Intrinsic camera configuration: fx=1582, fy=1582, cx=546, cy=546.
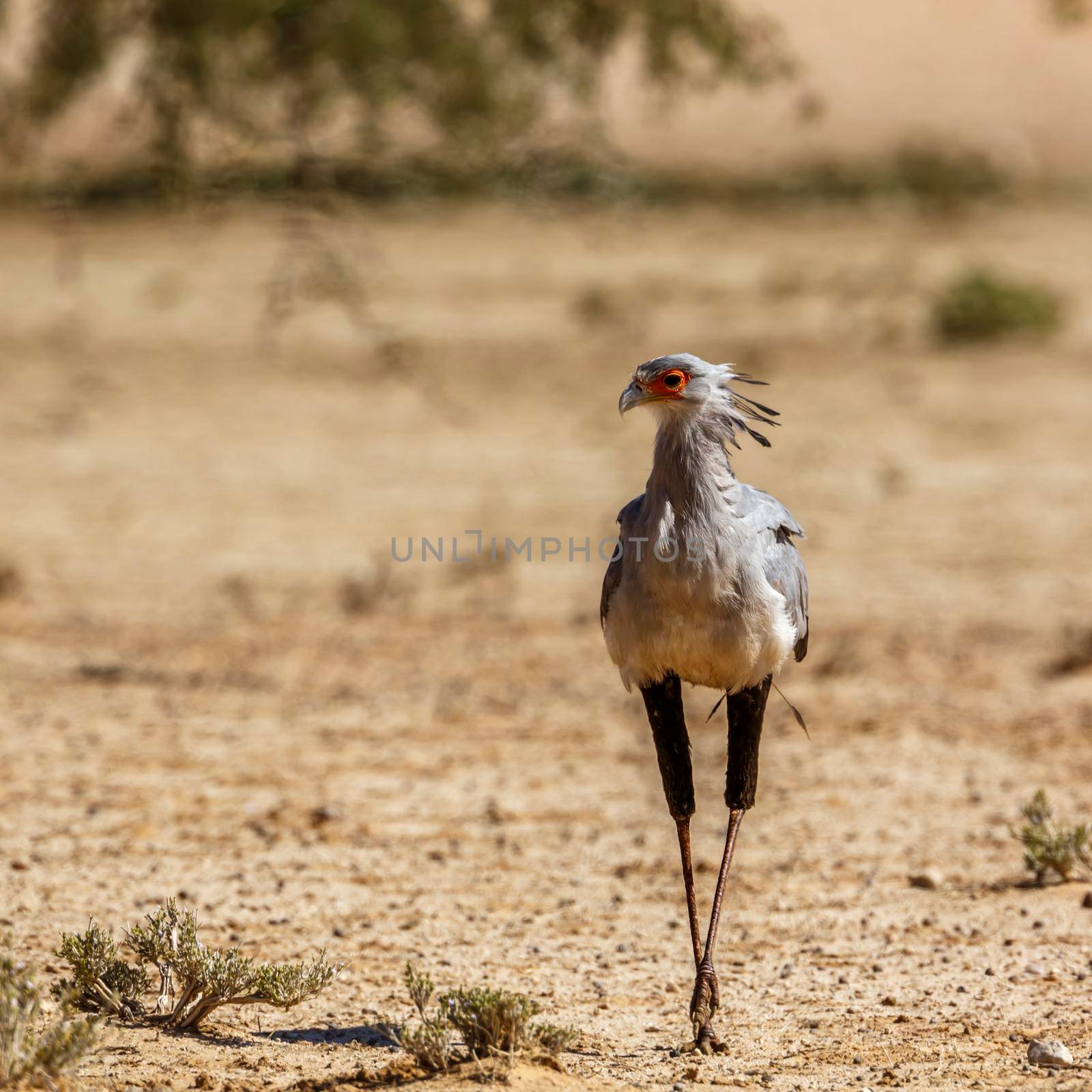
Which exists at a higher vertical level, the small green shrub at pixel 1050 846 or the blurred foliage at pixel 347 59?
the blurred foliage at pixel 347 59

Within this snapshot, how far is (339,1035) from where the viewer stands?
4.13 meters

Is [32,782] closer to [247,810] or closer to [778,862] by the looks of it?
[247,810]

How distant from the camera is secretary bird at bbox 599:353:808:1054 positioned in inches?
151

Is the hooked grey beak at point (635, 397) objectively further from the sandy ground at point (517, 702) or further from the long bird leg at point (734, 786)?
the sandy ground at point (517, 702)

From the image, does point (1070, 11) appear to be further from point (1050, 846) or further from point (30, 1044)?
point (30, 1044)

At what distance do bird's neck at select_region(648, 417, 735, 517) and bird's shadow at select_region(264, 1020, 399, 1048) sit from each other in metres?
1.53

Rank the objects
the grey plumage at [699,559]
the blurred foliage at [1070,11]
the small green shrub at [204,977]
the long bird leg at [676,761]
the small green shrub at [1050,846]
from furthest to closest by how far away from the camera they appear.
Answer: the blurred foliage at [1070,11], the small green shrub at [1050,846], the long bird leg at [676,761], the small green shrub at [204,977], the grey plumage at [699,559]

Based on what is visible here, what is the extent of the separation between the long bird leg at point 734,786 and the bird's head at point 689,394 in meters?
0.69

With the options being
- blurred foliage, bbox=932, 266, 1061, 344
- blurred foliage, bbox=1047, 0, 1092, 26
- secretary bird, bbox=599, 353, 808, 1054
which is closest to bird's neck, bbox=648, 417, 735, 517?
secretary bird, bbox=599, 353, 808, 1054

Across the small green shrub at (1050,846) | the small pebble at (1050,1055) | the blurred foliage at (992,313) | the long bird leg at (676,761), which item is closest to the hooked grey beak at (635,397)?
the long bird leg at (676,761)

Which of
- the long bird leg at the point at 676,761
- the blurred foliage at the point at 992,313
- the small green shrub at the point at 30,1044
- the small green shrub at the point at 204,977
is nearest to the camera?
the small green shrub at the point at 30,1044

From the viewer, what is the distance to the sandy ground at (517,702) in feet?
14.7

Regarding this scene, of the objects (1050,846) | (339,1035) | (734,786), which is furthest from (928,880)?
(339,1035)

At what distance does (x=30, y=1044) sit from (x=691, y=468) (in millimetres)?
1992
